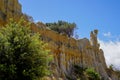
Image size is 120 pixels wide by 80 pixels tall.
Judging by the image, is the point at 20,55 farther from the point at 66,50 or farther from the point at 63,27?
the point at 63,27

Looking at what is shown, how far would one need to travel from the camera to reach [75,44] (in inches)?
1817

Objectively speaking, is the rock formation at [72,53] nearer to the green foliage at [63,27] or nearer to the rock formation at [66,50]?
the rock formation at [66,50]

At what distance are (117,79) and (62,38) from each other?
1943 cm

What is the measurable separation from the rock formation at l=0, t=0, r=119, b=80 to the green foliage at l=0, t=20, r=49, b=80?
10.4m

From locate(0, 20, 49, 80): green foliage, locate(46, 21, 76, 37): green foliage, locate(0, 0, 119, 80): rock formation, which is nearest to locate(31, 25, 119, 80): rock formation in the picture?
locate(0, 0, 119, 80): rock formation

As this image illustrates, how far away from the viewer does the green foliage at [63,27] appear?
67.6 metres

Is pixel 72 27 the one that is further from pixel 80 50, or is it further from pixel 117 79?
pixel 80 50

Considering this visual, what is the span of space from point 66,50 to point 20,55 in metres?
22.8

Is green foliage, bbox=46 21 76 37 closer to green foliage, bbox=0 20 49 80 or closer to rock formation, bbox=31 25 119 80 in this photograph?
rock formation, bbox=31 25 119 80

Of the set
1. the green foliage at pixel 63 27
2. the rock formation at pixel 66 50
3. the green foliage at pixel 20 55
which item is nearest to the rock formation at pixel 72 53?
the rock formation at pixel 66 50

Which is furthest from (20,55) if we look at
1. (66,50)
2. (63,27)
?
(63,27)

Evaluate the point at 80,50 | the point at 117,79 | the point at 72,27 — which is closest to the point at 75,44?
the point at 80,50

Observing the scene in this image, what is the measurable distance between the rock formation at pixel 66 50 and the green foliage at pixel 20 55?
10441 millimetres

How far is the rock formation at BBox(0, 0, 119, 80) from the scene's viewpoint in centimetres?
3375
